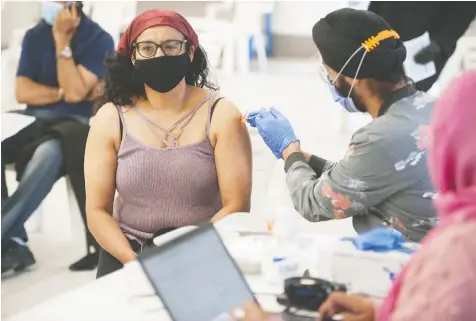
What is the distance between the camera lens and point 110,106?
1977mm

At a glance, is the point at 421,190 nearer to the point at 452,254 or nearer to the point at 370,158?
the point at 370,158

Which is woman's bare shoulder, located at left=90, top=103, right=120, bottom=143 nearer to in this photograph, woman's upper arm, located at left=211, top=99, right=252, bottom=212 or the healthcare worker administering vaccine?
woman's upper arm, located at left=211, top=99, right=252, bottom=212

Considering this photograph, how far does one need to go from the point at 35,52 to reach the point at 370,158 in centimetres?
190

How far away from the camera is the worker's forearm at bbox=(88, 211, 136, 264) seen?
1.91 m

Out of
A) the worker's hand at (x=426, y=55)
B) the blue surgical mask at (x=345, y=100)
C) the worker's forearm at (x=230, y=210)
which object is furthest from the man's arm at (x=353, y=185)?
the worker's hand at (x=426, y=55)

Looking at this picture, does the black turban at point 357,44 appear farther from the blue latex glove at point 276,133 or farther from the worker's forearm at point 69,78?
the worker's forearm at point 69,78

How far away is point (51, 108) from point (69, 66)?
193mm

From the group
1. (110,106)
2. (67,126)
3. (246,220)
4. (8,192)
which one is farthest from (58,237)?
(246,220)

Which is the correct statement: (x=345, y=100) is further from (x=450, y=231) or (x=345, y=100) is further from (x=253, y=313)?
(x=450, y=231)

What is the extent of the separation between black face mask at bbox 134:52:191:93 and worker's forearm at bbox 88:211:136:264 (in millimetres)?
368

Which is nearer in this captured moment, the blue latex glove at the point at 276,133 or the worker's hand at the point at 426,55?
the blue latex glove at the point at 276,133

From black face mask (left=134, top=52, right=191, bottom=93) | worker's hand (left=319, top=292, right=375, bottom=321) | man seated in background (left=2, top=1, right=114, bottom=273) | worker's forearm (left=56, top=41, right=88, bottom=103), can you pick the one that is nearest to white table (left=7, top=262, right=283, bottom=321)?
worker's hand (left=319, top=292, right=375, bottom=321)

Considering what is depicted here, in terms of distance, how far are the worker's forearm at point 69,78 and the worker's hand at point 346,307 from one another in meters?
2.02

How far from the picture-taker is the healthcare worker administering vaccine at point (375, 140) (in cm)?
158
